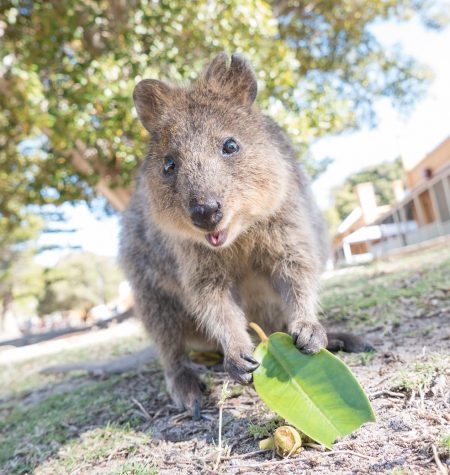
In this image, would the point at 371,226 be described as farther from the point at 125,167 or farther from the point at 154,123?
the point at 125,167

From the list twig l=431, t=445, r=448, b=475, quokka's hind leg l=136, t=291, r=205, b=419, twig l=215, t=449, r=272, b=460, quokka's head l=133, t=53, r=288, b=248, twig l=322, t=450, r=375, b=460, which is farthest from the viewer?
quokka's hind leg l=136, t=291, r=205, b=419

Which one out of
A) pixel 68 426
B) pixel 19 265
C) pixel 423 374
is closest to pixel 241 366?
pixel 423 374

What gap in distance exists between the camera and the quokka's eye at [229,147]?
2536mm

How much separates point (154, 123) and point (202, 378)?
1669 mm

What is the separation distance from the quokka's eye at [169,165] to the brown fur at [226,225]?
0.05 meters

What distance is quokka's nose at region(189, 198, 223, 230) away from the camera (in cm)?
217

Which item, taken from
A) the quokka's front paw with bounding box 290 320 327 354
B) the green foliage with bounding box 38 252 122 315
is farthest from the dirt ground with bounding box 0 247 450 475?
the green foliage with bounding box 38 252 122 315

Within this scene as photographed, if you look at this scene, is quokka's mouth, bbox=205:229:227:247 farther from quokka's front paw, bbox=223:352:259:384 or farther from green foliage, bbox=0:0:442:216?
green foliage, bbox=0:0:442:216

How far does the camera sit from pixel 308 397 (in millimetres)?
1929

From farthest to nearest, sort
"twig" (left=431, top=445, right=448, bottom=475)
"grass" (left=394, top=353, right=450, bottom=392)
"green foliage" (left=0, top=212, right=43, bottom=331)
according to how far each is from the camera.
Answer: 1. "green foliage" (left=0, top=212, right=43, bottom=331)
2. "grass" (left=394, top=353, right=450, bottom=392)
3. "twig" (left=431, top=445, right=448, bottom=475)

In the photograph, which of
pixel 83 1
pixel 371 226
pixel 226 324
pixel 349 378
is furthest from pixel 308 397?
pixel 83 1

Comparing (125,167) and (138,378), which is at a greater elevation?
(125,167)

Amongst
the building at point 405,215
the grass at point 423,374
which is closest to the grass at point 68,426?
the grass at point 423,374

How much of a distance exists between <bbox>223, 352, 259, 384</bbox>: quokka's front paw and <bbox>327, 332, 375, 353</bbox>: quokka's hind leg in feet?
2.86
